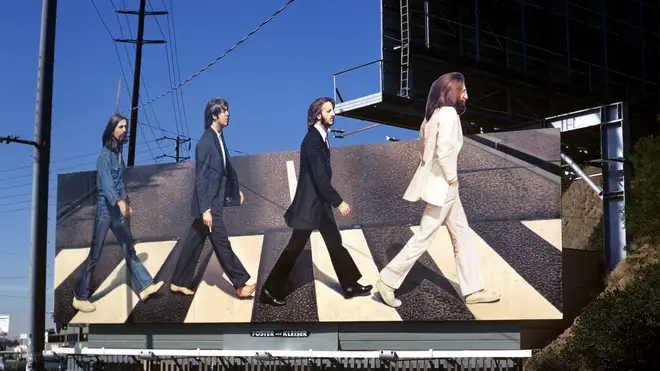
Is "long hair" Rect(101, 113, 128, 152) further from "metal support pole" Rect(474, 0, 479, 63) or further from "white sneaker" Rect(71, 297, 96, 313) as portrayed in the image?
"metal support pole" Rect(474, 0, 479, 63)

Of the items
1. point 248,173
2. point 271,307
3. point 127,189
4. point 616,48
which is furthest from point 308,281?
point 616,48

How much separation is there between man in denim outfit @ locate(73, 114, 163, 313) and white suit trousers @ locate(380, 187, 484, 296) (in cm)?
1025

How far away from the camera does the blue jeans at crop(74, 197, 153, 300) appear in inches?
1318

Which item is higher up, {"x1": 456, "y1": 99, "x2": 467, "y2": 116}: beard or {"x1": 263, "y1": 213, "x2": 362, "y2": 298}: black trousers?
{"x1": 456, "y1": 99, "x2": 467, "y2": 116}: beard

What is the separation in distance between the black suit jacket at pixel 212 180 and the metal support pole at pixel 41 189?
47.7 feet

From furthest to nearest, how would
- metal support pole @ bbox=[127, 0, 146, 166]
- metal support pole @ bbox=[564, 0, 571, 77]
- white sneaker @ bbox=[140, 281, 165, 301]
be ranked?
metal support pole @ bbox=[127, 0, 146, 166], metal support pole @ bbox=[564, 0, 571, 77], white sneaker @ bbox=[140, 281, 165, 301]

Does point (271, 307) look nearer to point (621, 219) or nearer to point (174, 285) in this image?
point (174, 285)

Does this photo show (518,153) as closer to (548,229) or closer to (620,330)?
(548,229)

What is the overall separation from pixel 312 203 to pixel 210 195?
3.99 metres

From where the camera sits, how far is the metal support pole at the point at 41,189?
16578 mm

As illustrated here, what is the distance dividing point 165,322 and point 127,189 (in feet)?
17.1

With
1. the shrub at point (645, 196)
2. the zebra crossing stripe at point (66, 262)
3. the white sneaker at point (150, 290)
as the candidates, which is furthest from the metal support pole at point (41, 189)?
the shrub at point (645, 196)

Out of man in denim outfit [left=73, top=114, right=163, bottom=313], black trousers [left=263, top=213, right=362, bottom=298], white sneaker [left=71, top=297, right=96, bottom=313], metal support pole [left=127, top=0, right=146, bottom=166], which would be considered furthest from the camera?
metal support pole [left=127, top=0, right=146, bottom=166]

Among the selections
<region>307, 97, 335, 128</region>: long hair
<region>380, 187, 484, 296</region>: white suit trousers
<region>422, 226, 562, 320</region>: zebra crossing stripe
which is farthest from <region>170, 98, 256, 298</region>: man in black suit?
<region>422, 226, 562, 320</region>: zebra crossing stripe
